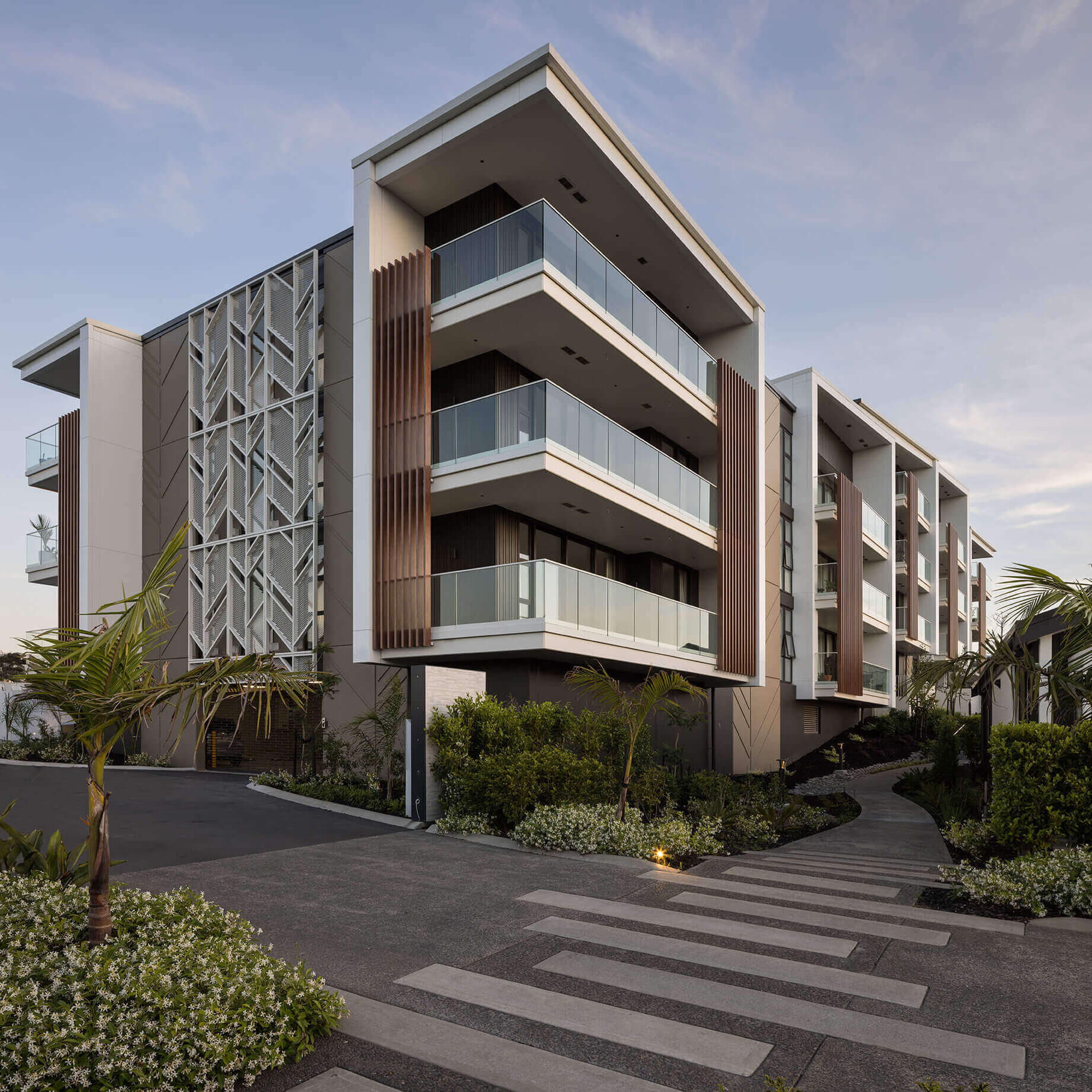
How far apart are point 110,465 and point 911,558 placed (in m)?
33.3

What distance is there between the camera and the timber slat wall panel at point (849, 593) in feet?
101

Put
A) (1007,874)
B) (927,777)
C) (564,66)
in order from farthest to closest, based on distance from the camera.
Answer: (927,777)
(564,66)
(1007,874)

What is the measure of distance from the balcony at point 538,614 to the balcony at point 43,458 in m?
17.5

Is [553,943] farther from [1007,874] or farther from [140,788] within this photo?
[140,788]

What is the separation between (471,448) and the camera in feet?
56.1

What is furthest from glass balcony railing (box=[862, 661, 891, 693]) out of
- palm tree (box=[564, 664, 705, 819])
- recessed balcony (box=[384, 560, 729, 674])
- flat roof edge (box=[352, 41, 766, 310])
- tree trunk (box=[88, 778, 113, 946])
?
tree trunk (box=[88, 778, 113, 946])

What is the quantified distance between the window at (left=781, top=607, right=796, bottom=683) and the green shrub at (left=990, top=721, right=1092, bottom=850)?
20497 mm

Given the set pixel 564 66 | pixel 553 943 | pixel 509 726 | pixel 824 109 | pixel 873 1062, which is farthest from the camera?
pixel 564 66

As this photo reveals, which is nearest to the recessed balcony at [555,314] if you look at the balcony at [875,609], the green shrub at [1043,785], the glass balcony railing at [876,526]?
the green shrub at [1043,785]

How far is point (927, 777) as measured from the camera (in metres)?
20.8

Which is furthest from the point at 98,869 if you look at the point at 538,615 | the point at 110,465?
the point at 110,465

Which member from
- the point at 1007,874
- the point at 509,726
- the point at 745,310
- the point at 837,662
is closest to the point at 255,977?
the point at 1007,874

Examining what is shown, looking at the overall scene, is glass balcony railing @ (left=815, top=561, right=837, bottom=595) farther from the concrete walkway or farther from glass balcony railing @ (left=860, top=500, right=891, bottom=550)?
the concrete walkway

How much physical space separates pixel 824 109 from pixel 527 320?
6797 mm
